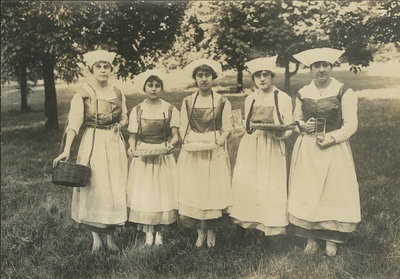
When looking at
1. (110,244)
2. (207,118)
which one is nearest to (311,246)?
(207,118)

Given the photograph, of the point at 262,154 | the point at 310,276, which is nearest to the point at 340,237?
the point at 310,276

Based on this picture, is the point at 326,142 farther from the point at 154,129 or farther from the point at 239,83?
the point at 154,129

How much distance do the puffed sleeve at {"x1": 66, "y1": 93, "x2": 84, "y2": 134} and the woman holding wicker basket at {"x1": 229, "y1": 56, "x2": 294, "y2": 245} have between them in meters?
1.25

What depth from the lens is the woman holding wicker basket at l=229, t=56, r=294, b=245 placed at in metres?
2.90

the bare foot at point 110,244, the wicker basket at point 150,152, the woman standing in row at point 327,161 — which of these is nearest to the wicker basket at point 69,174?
the wicker basket at point 150,152

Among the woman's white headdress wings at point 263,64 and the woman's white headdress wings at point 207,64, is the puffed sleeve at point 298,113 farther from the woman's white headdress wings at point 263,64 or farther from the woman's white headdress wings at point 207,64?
the woman's white headdress wings at point 207,64

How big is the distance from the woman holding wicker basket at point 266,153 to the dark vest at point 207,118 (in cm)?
20

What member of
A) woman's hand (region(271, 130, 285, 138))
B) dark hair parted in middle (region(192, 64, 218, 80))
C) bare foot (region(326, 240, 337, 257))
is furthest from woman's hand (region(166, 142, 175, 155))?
bare foot (region(326, 240, 337, 257))

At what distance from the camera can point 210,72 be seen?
3.02m

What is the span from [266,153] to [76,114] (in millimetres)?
1433

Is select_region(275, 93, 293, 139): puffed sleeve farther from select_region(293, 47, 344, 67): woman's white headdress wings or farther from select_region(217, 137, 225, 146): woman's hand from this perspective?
select_region(217, 137, 225, 146): woman's hand

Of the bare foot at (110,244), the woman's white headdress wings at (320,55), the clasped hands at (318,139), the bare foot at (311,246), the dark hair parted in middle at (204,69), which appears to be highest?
the woman's white headdress wings at (320,55)

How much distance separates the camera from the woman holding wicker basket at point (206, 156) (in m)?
3.00

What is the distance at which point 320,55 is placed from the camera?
2.79 m
